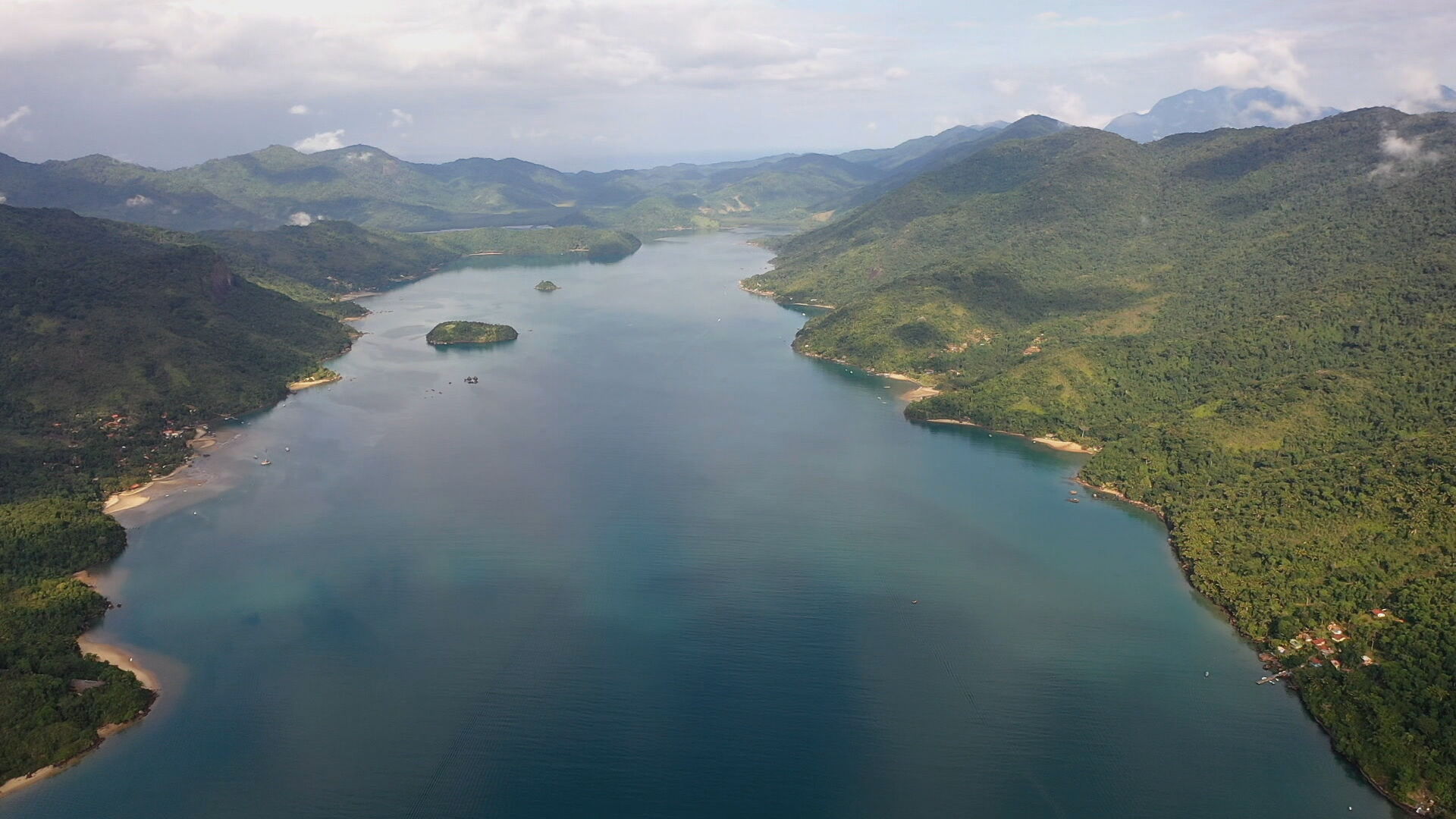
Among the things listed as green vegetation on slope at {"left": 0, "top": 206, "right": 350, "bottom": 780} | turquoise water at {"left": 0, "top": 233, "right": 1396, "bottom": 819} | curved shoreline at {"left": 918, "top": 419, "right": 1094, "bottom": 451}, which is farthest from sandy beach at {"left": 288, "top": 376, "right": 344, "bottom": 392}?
curved shoreline at {"left": 918, "top": 419, "right": 1094, "bottom": 451}

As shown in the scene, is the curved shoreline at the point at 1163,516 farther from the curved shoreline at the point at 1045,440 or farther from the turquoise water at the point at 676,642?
the turquoise water at the point at 676,642

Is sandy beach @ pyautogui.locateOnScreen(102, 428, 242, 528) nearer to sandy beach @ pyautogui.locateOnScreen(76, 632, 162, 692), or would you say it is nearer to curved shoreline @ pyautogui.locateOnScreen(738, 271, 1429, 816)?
sandy beach @ pyautogui.locateOnScreen(76, 632, 162, 692)

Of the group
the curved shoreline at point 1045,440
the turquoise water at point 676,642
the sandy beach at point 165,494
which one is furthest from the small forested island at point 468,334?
the curved shoreline at point 1045,440

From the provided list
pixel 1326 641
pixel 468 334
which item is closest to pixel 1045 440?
pixel 1326 641

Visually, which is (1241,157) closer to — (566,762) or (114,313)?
(566,762)

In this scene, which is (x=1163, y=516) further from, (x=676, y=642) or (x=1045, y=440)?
(x=676, y=642)

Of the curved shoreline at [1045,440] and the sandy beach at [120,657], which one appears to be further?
the curved shoreline at [1045,440]

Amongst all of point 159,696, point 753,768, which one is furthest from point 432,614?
point 753,768
